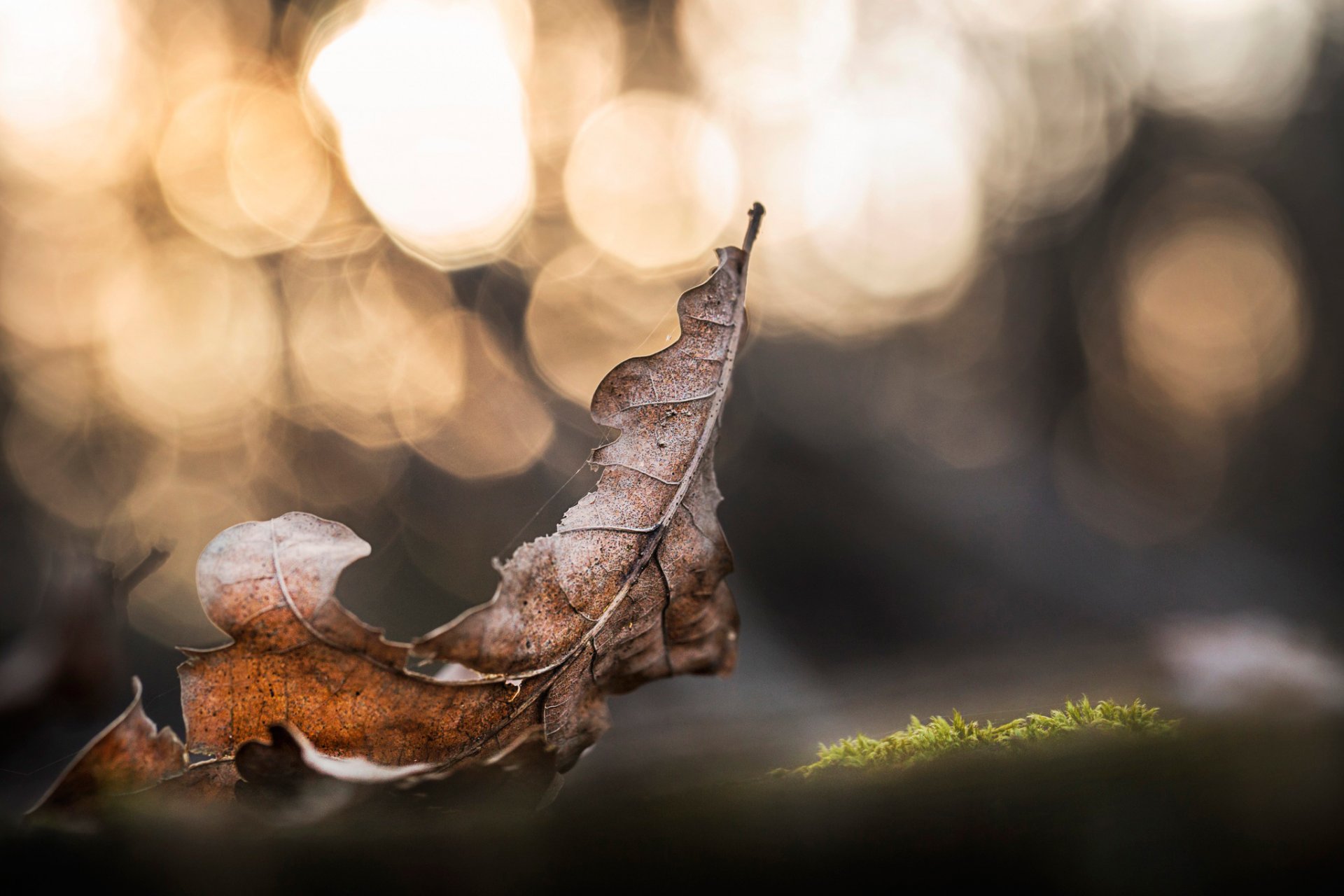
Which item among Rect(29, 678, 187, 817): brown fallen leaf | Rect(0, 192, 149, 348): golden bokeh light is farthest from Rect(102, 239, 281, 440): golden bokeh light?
Rect(29, 678, 187, 817): brown fallen leaf

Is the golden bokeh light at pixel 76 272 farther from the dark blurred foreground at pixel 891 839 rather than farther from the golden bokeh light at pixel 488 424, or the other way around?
the dark blurred foreground at pixel 891 839

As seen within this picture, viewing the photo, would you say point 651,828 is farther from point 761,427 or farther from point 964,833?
point 761,427

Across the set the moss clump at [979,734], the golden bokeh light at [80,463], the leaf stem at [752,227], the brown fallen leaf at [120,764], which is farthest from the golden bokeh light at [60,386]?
the moss clump at [979,734]

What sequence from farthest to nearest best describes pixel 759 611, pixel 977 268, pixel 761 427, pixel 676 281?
pixel 676 281 → pixel 977 268 → pixel 761 427 → pixel 759 611

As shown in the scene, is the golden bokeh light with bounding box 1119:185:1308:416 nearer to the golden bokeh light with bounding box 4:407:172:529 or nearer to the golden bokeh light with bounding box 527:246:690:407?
the golden bokeh light with bounding box 527:246:690:407

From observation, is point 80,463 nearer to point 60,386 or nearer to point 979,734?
point 60,386

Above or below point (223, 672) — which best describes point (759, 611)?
below

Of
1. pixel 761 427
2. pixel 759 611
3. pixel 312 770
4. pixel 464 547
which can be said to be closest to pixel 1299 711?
pixel 312 770
